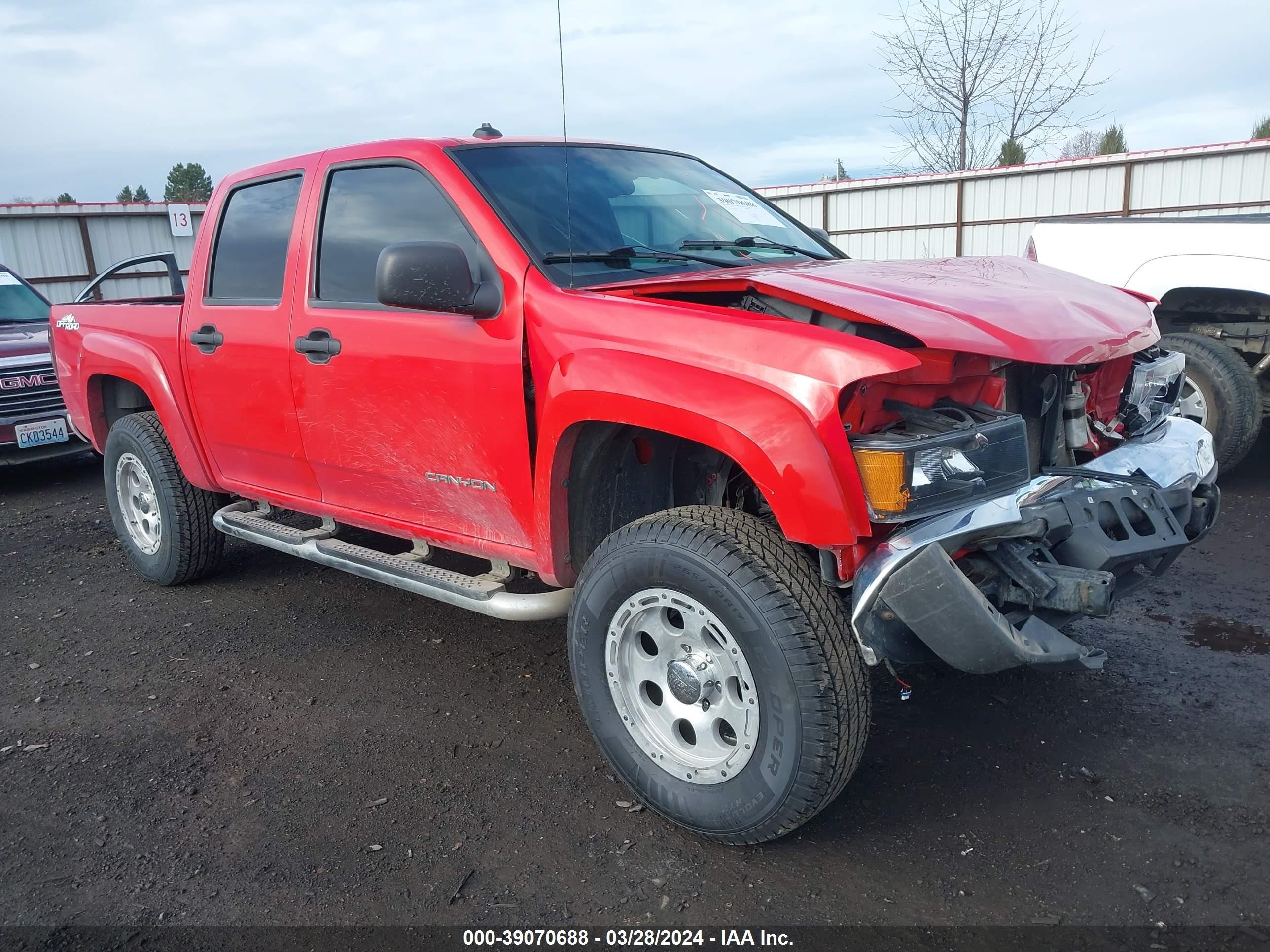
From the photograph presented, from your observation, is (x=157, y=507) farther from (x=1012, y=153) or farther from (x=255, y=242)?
(x=1012, y=153)

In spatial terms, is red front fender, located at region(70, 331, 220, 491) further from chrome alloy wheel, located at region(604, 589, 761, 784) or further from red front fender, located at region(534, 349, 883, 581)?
chrome alloy wheel, located at region(604, 589, 761, 784)

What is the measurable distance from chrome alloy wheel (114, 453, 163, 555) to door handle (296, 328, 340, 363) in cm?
183

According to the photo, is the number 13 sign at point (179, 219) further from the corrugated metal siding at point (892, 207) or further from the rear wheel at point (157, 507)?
the rear wheel at point (157, 507)

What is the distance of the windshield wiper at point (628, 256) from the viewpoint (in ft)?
10.6

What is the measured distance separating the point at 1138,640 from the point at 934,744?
A: 50.5 inches

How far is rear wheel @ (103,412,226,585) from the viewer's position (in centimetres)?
483

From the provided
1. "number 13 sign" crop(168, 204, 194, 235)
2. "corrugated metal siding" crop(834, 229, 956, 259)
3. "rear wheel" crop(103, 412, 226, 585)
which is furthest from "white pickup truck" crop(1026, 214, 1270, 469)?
"number 13 sign" crop(168, 204, 194, 235)

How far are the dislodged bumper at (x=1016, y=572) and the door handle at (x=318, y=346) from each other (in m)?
2.14

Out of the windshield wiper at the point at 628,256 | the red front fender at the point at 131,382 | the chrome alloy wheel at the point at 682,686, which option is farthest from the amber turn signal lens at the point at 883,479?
the red front fender at the point at 131,382

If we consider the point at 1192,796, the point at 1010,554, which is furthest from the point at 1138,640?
the point at 1010,554

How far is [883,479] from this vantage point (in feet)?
7.77

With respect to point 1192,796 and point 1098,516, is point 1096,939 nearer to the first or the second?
point 1192,796

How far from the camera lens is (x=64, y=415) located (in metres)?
7.51

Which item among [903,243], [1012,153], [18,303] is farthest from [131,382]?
[1012,153]
